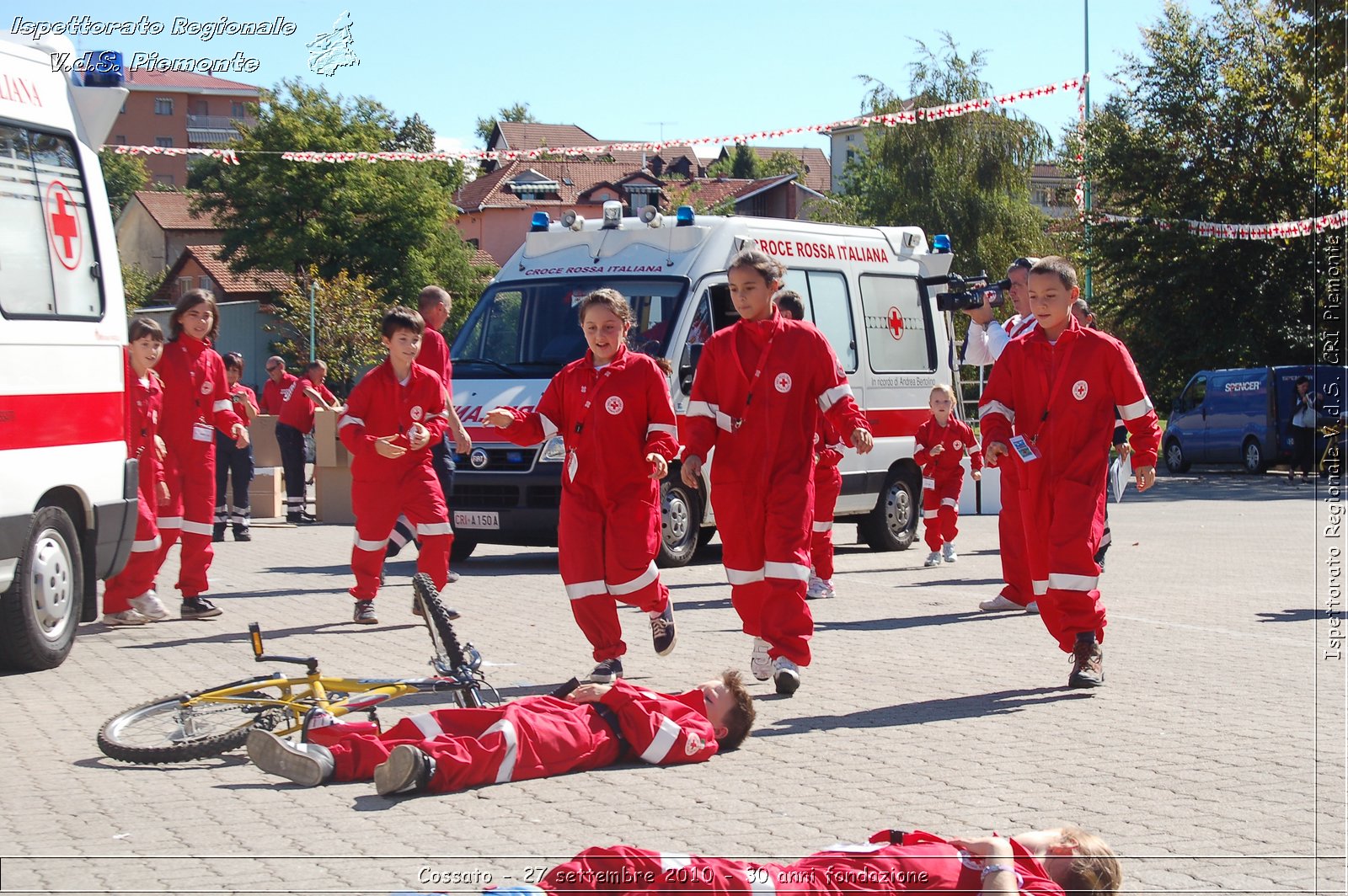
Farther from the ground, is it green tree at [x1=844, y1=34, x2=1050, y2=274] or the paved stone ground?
green tree at [x1=844, y1=34, x2=1050, y2=274]

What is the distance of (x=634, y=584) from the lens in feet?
24.7

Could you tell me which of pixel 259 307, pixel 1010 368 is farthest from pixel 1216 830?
pixel 259 307

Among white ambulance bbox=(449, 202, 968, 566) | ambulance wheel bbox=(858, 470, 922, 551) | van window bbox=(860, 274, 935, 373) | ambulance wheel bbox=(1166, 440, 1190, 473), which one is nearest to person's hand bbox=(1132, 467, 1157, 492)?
white ambulance bbox=(449, 202, 968, 566)

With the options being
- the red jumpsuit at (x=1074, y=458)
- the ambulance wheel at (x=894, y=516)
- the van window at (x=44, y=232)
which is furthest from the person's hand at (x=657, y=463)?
the ambulance wheel at (x=894, y=516)

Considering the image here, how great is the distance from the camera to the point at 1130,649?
29.7ft

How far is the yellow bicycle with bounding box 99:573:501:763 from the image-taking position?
582 centimetres

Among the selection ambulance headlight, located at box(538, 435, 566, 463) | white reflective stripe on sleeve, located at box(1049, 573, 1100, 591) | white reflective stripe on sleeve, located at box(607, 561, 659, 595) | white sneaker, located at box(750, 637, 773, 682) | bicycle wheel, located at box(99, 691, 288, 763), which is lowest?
white sneaker, located at box(750, 637, 773, 682)

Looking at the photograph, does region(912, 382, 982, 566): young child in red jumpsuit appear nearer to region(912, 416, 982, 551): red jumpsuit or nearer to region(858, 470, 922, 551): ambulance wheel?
region(912, 416, 982, 551): red jumpsuit

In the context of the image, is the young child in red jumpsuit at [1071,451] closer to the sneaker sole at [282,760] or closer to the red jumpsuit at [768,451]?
the red jumpsuit at [768,451]

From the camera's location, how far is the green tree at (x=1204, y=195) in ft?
126

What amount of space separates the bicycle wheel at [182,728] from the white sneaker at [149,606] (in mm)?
4277

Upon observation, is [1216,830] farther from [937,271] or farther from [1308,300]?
[1308,300]

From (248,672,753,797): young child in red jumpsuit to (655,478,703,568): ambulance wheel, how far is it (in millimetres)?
6989

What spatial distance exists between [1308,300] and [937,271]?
25363mm
